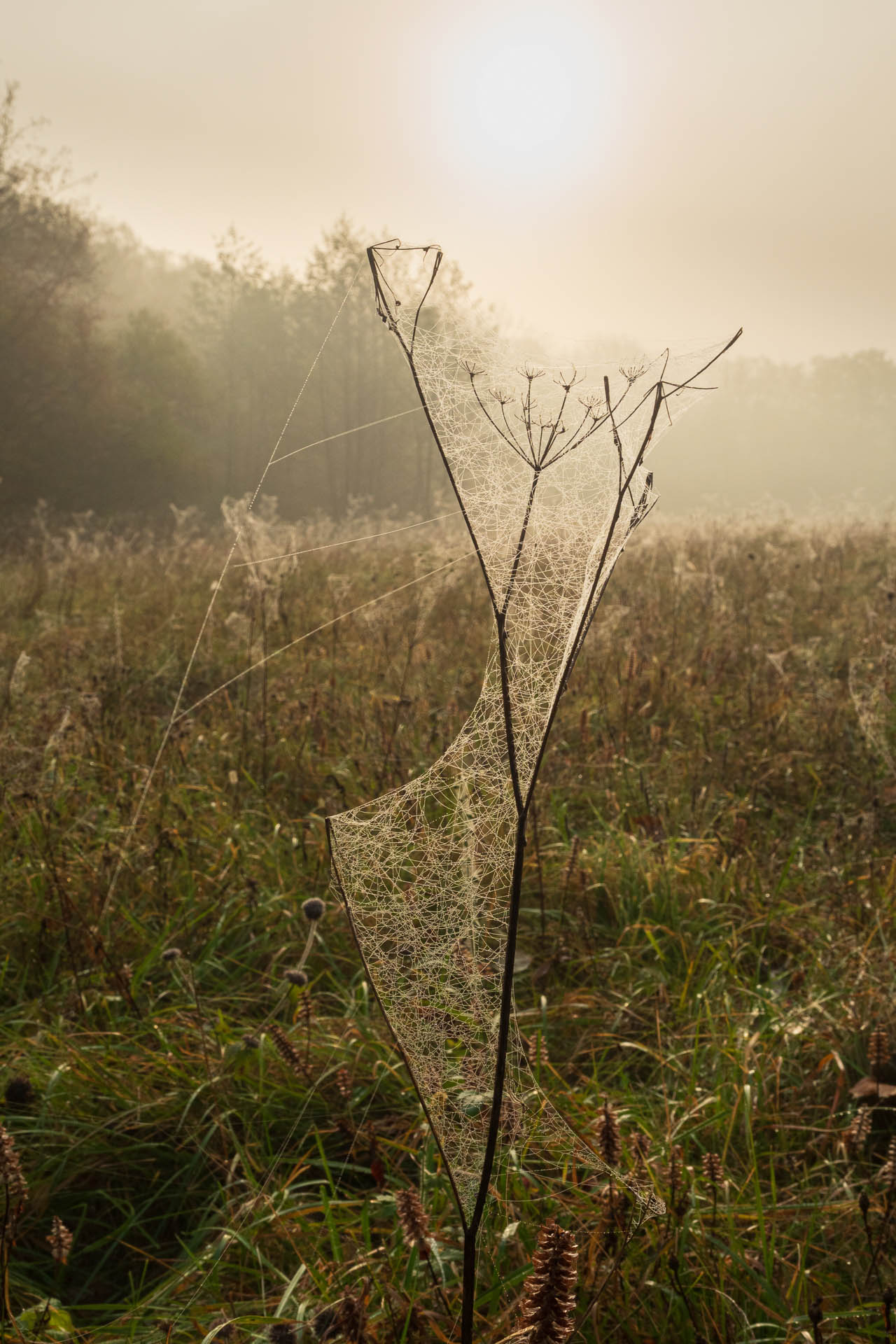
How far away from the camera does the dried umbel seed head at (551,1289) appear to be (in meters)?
0.70

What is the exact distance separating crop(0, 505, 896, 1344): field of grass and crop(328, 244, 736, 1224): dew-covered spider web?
313mm

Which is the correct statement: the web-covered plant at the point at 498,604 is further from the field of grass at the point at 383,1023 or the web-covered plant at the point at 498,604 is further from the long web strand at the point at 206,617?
the field of grass at the point at 383,1023

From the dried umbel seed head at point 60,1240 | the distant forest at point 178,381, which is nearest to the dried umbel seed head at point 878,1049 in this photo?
the dried umbel seed head at point 60,1240

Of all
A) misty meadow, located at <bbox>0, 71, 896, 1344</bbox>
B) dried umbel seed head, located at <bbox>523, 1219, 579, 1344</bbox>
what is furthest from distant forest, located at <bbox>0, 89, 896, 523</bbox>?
dried umbel seed head, located at <bbox>523, 1219, 579, 1344</bbox>

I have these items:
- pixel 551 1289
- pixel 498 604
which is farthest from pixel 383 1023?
pixel 498 604

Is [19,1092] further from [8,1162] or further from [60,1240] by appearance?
[8,1162]

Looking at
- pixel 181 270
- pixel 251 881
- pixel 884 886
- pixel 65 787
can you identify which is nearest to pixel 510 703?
pixel 251 881

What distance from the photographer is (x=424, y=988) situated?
3.19 ft

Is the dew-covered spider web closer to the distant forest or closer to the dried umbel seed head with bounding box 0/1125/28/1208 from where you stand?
the dried umbel seed head with bounding box 0/1125/28/1208

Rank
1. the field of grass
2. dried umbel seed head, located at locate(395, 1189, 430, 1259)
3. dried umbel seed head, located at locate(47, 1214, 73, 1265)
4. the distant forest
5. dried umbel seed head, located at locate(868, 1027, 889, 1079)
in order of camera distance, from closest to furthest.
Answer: dried umbel seed head, located at locate(395, 1189, 430, 1259) → dried umbel seed head, located at locate(47, 1214, 73, 1265) → the field of grass → dried umbel seed head, located at locate(868, 1027, 889, 1079) → the distant forest

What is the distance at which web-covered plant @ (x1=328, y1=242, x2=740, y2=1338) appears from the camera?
778 mm

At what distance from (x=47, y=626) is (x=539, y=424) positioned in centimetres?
508

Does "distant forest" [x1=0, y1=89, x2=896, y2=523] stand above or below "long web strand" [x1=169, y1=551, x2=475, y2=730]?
above

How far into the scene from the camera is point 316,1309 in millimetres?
1227
